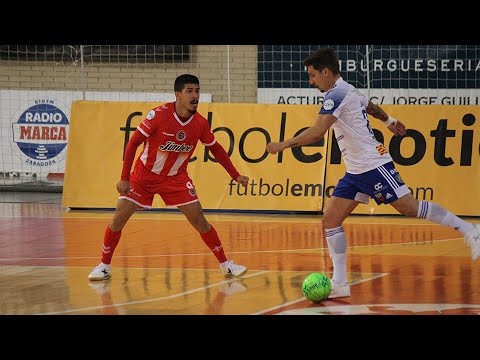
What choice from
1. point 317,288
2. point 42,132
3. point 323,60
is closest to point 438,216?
point 317,288

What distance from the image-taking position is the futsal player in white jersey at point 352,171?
9.55 metres

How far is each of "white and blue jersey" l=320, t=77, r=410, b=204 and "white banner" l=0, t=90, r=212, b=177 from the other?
462 inches

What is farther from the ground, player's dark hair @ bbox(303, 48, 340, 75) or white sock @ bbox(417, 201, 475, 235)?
player's dark hair @ bbox(303, 48, 340, 75)

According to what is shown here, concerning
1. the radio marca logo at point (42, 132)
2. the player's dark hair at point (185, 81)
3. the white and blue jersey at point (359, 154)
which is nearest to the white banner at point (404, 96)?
the radio marca logo at point (42, 132)

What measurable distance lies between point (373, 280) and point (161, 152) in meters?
2.77

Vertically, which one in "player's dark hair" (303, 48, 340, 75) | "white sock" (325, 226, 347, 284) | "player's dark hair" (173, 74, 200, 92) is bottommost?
"white sock" (325, 226, 347, 284)

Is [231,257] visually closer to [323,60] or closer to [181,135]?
[181,135]

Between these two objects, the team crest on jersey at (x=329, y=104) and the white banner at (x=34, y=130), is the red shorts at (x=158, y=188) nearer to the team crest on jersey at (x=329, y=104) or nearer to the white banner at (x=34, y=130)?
the team crest on jersey at (x=329, y=104)

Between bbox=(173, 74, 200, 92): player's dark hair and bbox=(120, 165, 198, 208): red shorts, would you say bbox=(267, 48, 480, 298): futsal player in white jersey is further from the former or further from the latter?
bbox=(120, 165, 198, 208): red shorts

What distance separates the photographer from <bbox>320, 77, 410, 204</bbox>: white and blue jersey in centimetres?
955

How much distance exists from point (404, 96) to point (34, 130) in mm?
8149

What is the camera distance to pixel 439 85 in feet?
71.1

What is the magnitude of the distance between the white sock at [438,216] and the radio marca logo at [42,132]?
40.1 ft

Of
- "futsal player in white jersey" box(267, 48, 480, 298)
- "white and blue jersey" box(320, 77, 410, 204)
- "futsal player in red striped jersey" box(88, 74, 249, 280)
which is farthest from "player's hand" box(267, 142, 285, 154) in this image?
"futsal player in red striped jersey" box(88, 74, 249, 280)
